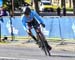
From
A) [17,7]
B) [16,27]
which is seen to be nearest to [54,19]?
[16,27]

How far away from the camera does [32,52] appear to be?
50.5 ft

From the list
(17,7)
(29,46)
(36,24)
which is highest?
(36,24)

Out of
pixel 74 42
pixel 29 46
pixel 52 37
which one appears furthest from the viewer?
pixel 52 37

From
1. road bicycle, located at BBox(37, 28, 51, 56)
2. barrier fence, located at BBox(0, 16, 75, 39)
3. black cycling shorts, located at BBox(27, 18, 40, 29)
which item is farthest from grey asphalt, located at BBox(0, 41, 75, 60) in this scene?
barrier fence, located at BBox(0, 16, 75, 39)

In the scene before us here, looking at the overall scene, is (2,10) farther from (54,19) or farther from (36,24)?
(36,24)

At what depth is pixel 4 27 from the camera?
22.1 metres

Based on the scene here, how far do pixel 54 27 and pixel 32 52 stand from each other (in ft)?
19.2

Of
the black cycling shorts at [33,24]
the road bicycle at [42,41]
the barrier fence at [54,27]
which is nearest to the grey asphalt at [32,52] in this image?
the road bicycle at [42,41]

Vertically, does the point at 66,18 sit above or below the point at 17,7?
above

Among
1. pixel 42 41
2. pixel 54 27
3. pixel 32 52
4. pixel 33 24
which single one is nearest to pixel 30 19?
pixel 33 24

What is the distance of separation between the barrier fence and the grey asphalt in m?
1.60

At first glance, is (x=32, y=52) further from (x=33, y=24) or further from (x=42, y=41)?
(x=33, y=24)

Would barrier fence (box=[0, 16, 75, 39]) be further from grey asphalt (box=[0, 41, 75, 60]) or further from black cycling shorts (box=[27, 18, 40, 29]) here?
black cycling shorts (box=[27, 18, 40, 29])

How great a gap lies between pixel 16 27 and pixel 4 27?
27.1 inches
